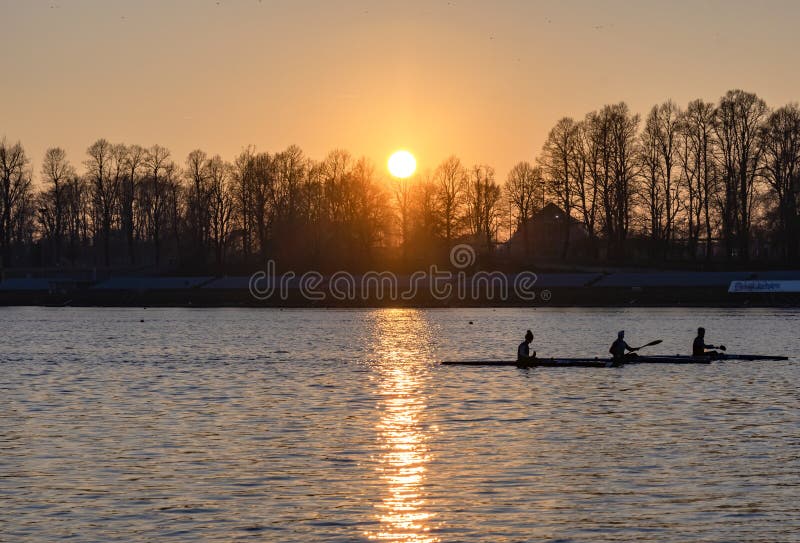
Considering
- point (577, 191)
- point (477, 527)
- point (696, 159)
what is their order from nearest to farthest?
point (477, 527) < point (696, 159) < point (577, 191)

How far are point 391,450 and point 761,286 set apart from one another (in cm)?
8729

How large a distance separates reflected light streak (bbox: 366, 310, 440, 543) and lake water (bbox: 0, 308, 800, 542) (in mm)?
74

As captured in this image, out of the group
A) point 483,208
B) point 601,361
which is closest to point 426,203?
point 483,208

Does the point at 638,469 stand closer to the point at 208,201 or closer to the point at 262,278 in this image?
the point at 262,278

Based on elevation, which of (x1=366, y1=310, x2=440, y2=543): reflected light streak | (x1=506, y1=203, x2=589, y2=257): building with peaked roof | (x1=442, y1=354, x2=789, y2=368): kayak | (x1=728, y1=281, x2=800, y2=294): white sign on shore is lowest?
(x1=366, y1=310, x2=440, y2=543): reflected light streak

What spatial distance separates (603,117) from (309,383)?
89684 millimetres

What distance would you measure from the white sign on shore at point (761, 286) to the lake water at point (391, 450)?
53.8 meters

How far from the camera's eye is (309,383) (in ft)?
135

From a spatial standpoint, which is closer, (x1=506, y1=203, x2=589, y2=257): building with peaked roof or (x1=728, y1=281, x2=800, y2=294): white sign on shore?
(x1=728, y1=281, x2=800, y2=294): white sign on shore

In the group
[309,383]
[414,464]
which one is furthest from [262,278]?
[414,464]

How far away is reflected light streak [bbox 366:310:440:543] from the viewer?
18.0 m

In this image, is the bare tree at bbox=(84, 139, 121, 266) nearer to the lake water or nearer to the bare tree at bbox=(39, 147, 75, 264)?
the bare tree at bbox=(39, 147, 75, 264)

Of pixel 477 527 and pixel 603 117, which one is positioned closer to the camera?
pixel 477 527

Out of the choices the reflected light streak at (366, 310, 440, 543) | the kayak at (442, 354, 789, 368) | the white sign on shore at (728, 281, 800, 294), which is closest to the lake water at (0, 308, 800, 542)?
the reflected light streak at (366, 310, 440, 543)
